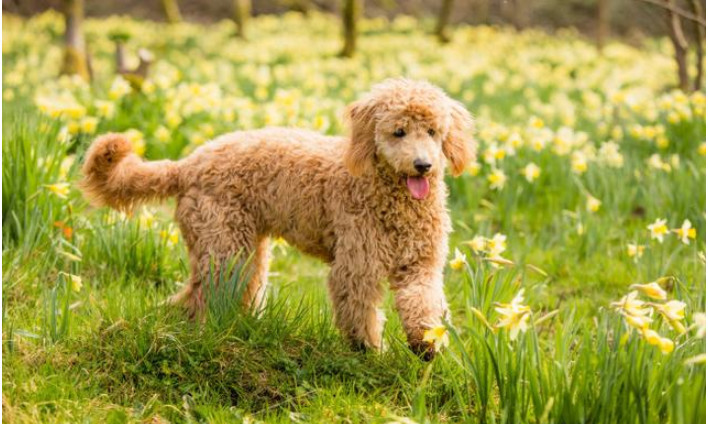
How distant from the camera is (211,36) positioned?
1928cm

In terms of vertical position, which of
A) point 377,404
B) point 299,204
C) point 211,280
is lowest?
point 377,404

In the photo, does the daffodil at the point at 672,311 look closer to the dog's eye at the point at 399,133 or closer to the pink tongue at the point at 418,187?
the pink tongue at the point at 418,187

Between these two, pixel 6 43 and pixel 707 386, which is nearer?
pixel 707 386

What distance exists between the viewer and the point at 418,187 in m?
3.43

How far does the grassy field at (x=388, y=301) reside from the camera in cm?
276

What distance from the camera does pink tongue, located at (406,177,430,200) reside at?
342 centimetres

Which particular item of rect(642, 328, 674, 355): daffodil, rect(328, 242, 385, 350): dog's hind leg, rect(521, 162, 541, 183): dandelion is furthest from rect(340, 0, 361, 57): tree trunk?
rect(642, 328, 674, 355): daffodil

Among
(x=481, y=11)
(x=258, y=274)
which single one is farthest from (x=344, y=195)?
(x=481, y=11)

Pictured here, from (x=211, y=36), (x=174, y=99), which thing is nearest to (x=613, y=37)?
(x=211, y=36)

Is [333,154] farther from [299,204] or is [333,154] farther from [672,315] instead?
[672,315]

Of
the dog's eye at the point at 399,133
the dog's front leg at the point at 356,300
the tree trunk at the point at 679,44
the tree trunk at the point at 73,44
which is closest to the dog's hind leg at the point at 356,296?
the dog's front leg at the point at 356,300

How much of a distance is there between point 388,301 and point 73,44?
26.7 ft

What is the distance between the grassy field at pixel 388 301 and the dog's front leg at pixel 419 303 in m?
0.09

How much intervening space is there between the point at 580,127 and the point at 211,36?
12104mm
